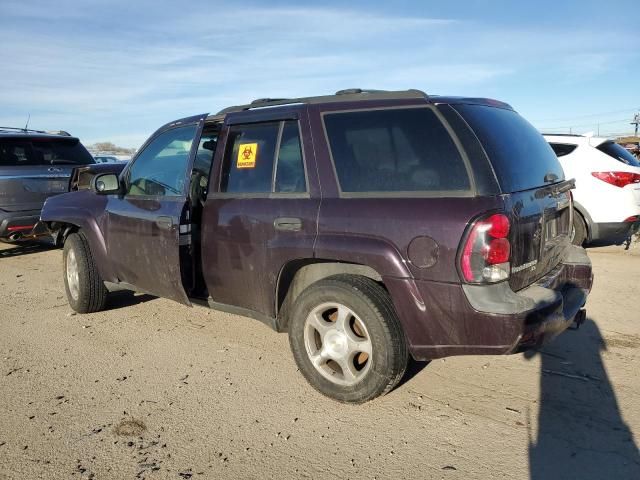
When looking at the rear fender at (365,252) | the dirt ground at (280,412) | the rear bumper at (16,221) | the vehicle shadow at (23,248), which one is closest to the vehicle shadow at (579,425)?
the dirt ground at (280,412)

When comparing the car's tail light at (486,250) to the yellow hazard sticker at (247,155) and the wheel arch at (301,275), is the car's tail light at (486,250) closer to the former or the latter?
the wheel arch at (301,275)

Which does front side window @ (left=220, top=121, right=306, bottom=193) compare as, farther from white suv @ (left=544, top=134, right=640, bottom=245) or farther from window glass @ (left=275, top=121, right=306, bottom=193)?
white suv @ (left=544, top=134, right=640, bottom=245)

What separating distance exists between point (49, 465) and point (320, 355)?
162 cm

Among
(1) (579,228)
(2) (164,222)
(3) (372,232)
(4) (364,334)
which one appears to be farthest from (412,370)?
(1) (579,228)

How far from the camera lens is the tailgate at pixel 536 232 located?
2.96 metres

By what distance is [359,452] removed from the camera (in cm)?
289

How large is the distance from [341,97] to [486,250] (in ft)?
4.70

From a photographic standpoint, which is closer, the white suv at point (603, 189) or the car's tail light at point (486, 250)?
the car's tail light at point (486, 250)

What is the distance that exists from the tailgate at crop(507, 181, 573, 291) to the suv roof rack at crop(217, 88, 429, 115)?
868 mm

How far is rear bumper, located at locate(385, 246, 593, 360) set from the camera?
2.82m

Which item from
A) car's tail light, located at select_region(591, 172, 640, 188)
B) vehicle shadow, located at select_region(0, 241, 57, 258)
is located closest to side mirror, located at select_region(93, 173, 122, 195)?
vehicle shadow, located at select_region(0, 241, 57, 258)

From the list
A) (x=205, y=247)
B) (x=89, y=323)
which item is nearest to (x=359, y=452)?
(x=205, y=247)

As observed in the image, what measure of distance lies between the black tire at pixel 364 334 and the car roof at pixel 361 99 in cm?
114

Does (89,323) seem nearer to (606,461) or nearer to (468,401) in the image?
(468,401)
